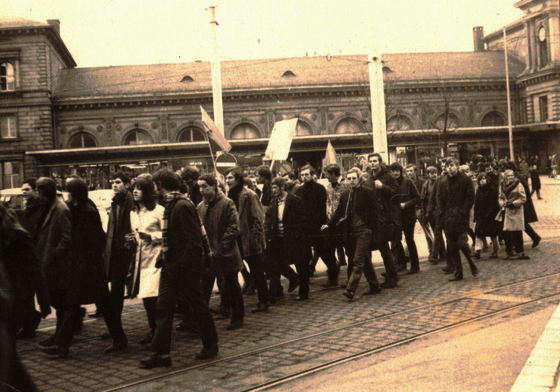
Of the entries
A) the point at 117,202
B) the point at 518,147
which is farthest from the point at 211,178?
the point at 518,147

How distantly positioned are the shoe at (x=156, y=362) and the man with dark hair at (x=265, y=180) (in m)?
4.17

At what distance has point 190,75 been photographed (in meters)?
53.1

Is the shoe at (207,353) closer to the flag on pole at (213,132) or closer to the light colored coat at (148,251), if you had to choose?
the light colored coat at (148,251)

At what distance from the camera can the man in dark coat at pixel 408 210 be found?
35.3ft

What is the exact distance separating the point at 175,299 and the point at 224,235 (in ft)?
4.41

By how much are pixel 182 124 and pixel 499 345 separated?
4608cm

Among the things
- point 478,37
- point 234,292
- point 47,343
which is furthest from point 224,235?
point 478,37

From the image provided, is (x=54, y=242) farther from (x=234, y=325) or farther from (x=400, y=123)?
(x=400, y=123)

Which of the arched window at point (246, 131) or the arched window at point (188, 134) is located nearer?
the arched window at point (188, 134)

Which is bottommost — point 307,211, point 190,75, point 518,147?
point 307,211

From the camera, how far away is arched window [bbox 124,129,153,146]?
50.3 m

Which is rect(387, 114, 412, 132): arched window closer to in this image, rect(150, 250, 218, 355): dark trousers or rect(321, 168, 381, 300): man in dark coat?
rect(321, 168, 381, 300): man in dark coat

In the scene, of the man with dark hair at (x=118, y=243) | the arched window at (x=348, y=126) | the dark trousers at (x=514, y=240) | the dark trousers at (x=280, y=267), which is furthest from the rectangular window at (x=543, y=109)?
the man with dark hair at (x=118, y=243)

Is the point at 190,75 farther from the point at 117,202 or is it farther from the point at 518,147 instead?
the point at 117,202
